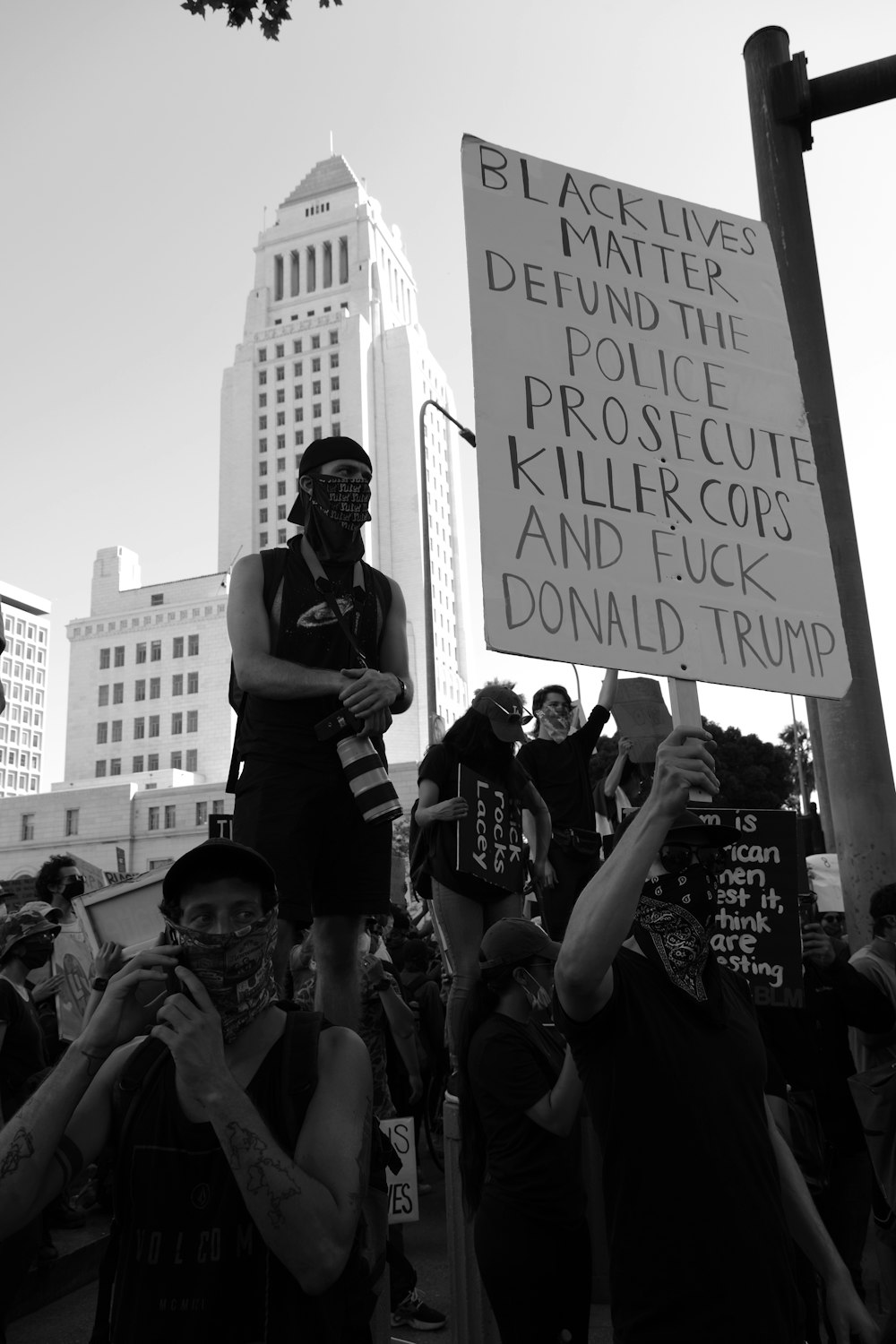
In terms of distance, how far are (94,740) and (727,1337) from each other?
106 metres

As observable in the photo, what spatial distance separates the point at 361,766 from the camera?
3443mm

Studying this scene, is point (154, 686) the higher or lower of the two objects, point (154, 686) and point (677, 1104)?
the higher

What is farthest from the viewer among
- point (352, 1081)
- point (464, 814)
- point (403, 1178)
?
point (464, 814)

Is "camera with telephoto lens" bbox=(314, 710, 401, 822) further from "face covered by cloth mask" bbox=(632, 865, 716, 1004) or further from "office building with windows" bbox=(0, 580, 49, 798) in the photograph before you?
"office building with windows" bbox=(0, 580, 49, 798)

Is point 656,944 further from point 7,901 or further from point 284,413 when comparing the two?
point 284,413

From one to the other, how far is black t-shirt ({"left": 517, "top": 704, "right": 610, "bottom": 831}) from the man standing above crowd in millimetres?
2831

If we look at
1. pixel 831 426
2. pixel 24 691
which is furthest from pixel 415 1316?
pixel 24 691

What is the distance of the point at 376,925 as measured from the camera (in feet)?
23.4

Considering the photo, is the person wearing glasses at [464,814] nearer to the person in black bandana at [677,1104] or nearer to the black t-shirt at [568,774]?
the black t-shirt at [568,774]

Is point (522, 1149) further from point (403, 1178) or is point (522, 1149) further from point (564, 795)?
point (564, 795)

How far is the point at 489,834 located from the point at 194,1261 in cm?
312

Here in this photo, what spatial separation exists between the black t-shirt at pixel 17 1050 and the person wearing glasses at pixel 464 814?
2014 mm

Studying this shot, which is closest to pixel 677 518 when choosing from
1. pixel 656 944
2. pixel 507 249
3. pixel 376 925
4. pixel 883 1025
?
pixel 507 249

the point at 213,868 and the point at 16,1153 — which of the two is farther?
the point at 213,868
